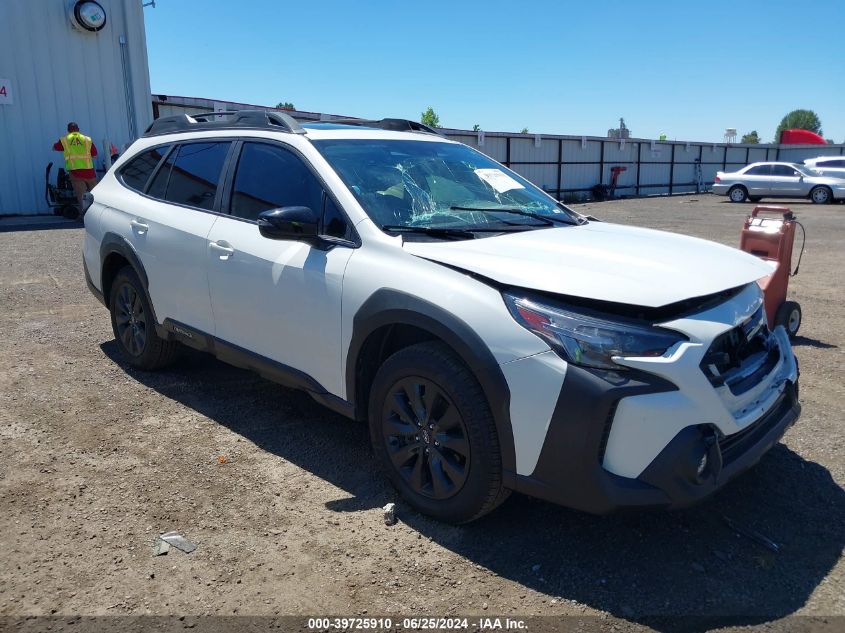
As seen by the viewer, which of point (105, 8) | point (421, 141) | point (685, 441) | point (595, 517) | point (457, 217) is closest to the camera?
point (685, 441)

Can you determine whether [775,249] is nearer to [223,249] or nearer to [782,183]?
[223,249]

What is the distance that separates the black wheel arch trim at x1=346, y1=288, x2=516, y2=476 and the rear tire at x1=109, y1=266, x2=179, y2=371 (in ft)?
7.20

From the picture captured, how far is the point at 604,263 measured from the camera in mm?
2932

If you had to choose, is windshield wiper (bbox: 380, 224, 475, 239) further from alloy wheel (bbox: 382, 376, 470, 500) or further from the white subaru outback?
→ alloy wheel (bbox: 382, 376, 470, 500)

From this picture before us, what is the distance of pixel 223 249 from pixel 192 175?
34.6 inches

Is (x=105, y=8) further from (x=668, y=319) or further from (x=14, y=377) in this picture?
(x=668, y=319)

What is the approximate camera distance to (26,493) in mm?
3451

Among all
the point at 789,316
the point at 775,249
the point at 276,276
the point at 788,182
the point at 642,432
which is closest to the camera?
the point at 642,432

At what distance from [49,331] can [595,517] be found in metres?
5.30

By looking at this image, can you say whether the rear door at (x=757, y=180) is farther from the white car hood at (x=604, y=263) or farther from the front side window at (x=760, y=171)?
the white car hood at (x=604, y=263)

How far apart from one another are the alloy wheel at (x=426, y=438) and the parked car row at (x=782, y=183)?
27.0 m

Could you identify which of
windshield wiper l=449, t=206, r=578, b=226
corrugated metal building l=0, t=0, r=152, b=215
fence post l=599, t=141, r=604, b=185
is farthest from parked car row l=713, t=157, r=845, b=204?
windshield wiper l=449, t=206, r=578, b=226

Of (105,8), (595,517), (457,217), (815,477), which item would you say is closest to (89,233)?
(457,217)

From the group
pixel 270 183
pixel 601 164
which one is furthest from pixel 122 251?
pixel 601 164
